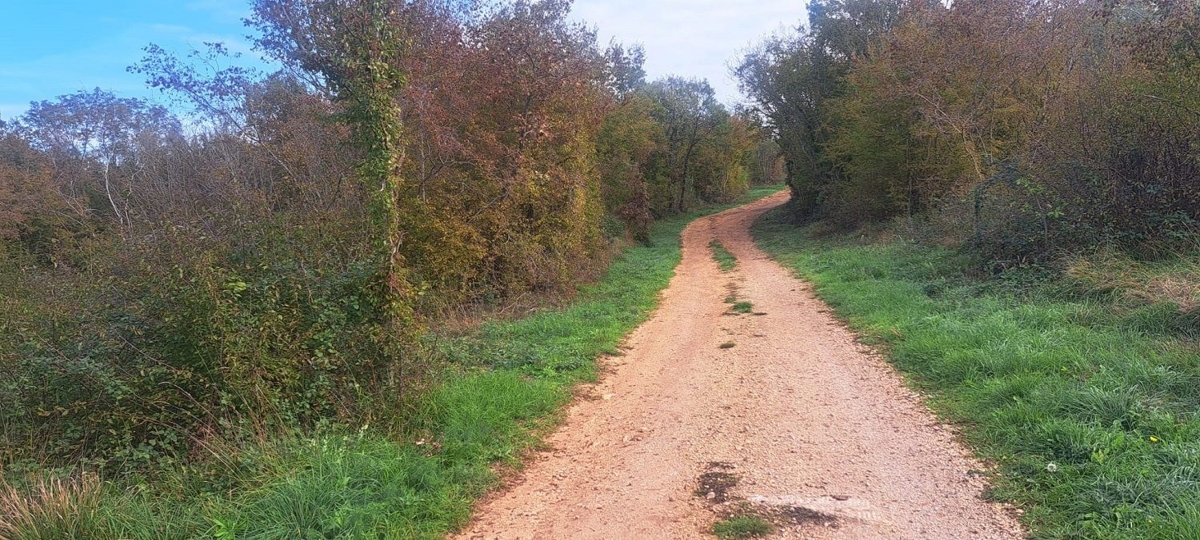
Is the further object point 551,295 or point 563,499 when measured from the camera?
point 551,295

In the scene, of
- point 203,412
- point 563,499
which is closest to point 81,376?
point 203,412

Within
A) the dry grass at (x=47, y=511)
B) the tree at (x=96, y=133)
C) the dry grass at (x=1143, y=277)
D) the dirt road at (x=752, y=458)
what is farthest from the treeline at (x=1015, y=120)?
the tree at (x=96, y=133)

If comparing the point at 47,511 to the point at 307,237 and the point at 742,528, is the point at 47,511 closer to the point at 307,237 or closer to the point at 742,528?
the point at 307,237

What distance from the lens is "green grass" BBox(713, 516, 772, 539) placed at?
Result: 3.44m

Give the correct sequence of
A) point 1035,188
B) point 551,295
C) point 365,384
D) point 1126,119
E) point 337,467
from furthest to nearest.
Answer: point 551,295, point 1035,188, point 1126,119, point 365,384, point 337,467

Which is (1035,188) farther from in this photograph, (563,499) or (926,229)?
(563,499)

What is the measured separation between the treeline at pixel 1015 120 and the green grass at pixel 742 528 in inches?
352

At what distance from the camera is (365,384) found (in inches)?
200

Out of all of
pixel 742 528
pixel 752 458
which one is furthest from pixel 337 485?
pixel 752 458

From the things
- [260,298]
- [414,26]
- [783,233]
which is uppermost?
[414,26]

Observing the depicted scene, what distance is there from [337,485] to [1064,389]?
536 centimetres

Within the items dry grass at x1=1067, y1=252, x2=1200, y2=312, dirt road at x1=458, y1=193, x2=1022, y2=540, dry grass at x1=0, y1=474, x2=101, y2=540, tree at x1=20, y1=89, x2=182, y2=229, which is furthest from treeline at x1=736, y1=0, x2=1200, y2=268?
tree at x1=20, y1=89, x2=182, y2=229

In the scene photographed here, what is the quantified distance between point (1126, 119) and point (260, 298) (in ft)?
39.6

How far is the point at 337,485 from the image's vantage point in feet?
12.4
